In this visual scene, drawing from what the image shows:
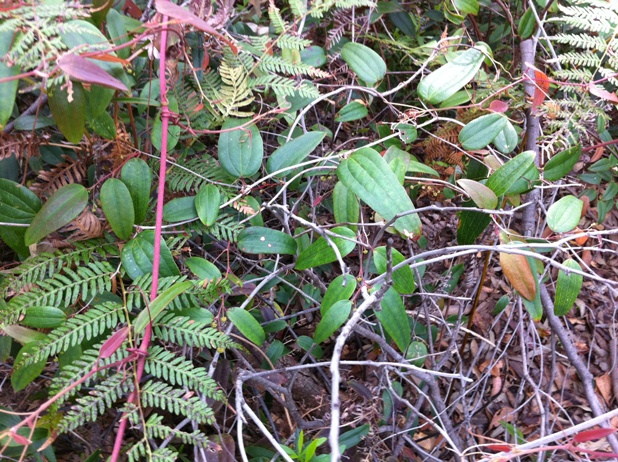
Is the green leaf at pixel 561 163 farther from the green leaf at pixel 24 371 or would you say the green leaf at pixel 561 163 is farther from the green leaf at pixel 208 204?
the green leaf at pixel 24 371

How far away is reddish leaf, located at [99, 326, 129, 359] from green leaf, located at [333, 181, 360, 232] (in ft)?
1.38

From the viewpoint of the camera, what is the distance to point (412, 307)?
4.08 ft

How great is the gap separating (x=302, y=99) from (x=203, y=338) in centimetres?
54

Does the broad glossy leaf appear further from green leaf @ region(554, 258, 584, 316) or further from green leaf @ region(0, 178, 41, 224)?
green leaf @ region(0, 178, 41, 224)

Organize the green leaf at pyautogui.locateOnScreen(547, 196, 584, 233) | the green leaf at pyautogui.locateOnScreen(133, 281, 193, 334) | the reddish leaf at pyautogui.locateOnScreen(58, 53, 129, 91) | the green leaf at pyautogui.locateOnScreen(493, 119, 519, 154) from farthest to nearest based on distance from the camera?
1. the green leaf at pyautogui.locateOnScreen(493, 119, 519, 154)
2. the green leaf at pyautogui.locateOnScreen(547, 196, 584, 233)
3. the green leaf at pyautogui.locateOnScreen(133, 281, 193, 334)
4. the reddish leaf at pyautogui.locateOnScreen(58, 53, 129, 91)

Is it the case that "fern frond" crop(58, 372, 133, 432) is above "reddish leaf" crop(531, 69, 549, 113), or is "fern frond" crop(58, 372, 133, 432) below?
below

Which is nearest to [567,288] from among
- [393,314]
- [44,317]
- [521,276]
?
[521,276]

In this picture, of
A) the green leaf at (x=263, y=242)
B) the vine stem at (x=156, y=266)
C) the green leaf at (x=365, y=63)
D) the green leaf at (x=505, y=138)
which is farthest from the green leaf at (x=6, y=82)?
the green leaf at (x=505, y=138)

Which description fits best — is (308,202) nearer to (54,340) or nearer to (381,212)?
(381,212)

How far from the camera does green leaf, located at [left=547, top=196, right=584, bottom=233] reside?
88 centimetres

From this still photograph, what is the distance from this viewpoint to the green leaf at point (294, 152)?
91 cm

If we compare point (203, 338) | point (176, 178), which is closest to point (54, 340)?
point (203, 338)

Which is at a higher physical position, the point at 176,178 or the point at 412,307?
the point at 176,178

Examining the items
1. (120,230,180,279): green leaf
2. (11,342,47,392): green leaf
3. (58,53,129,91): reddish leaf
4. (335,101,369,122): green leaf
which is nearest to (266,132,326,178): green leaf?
(335,101,369,122): green leaf
